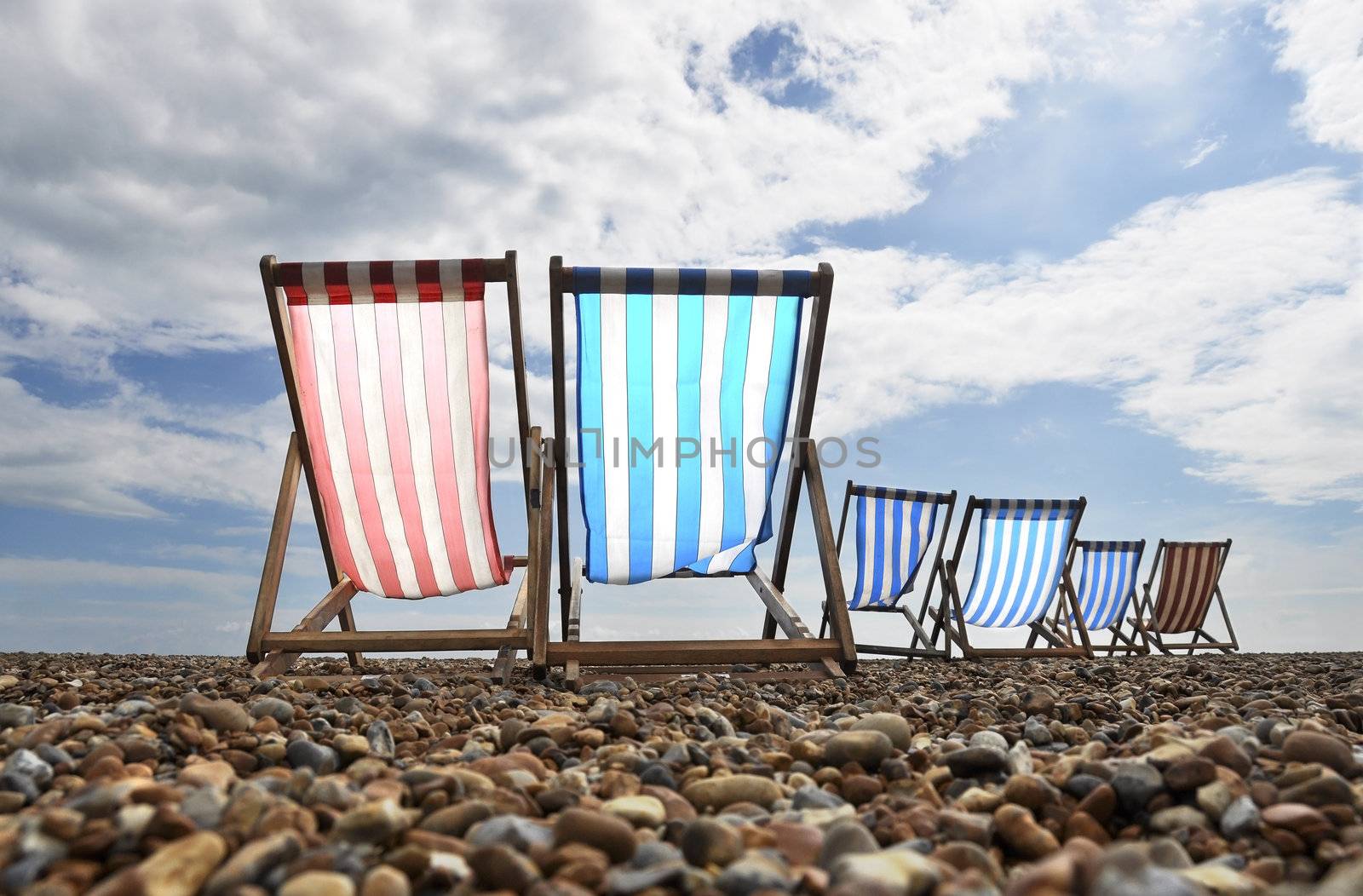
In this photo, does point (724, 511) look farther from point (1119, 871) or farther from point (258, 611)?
point (1119, 871)

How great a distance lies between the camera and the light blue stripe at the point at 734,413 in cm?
376

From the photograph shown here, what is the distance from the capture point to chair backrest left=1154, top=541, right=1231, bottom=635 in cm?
927

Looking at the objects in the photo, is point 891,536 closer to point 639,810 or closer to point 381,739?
point 381,739

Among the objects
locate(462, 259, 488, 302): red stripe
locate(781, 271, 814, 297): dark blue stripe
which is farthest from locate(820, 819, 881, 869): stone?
locate(462, 259, 488, 302): red stripe

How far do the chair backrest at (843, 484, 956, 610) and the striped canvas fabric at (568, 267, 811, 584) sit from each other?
277cm

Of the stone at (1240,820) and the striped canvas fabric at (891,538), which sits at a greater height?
the striped canvas fabric at (891,538)

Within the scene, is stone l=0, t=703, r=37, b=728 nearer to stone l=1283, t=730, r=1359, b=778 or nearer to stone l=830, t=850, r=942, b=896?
stone l=830, t=850, r=942, b=896

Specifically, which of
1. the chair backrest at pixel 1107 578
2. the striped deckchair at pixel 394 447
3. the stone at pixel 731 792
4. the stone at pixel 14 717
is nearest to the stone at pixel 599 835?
the stone at pixel 731 792

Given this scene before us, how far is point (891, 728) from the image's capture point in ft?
6.50

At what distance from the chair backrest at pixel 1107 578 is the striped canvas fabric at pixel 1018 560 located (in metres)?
1.68

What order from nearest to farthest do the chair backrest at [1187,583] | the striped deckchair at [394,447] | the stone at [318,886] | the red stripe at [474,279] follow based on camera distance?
the stone at [318,886], the striped deckchair at [394,447], the red stripe at [474,279], the chair backrest at [1187,583]

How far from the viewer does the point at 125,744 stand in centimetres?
181

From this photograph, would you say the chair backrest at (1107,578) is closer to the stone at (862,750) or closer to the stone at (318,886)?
the stone at (862,750)

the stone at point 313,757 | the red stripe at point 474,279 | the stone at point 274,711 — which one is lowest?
the stone at point 313,757
